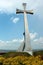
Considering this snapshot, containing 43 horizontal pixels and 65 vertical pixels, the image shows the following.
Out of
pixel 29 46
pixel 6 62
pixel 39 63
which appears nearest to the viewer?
pixel 39 63

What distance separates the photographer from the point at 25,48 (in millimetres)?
28266

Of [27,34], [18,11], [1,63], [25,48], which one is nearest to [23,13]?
[18,11]

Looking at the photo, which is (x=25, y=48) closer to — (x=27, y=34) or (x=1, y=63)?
(x=27, y=34)

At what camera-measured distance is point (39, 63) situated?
1204 cm

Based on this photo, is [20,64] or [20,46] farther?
[20,46]

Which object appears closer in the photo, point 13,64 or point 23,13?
point 13,64

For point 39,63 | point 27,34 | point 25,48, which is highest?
point 39,63

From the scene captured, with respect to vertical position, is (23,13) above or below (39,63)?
below

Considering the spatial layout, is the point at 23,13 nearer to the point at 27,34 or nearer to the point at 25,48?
the point at 27,34

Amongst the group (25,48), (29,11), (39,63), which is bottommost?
(25,48)

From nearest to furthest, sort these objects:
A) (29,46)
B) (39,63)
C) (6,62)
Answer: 1. (39,63)
2. (6,62)
3. (29,46)

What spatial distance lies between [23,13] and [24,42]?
3932 mm

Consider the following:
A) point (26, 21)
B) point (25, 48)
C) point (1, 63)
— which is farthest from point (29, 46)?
point (1, 63)

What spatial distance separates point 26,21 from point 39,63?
55.4ft
